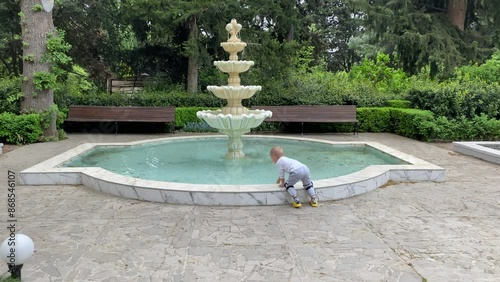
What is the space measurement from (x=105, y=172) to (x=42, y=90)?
6743mm

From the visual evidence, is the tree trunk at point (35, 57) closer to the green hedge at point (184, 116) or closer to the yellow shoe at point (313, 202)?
the green hedge at point (184, 116)

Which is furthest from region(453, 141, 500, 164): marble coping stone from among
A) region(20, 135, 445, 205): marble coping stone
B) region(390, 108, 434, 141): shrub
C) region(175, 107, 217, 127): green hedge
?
region(175, 107, 217, 127): green hedge

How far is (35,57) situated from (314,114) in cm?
881

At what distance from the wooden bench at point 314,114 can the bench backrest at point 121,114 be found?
309 centimetres

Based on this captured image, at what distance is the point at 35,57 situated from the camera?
38.9 ft

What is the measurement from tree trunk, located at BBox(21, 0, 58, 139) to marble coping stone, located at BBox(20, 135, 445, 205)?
207 inches

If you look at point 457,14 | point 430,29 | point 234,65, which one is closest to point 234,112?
point 234,65

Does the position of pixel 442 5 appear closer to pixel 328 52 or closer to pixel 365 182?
pixel 328 52

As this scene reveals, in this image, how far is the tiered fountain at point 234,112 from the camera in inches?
326

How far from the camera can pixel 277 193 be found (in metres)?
5.71

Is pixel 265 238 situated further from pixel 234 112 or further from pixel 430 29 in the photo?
pixel 430 29

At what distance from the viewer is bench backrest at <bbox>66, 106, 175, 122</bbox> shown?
13.7 metres

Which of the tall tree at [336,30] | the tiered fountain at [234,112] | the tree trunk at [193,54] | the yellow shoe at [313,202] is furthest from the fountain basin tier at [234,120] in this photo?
the tall tree at [336,30]

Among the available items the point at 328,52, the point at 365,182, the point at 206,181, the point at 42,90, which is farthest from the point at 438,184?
the point at 328,52
